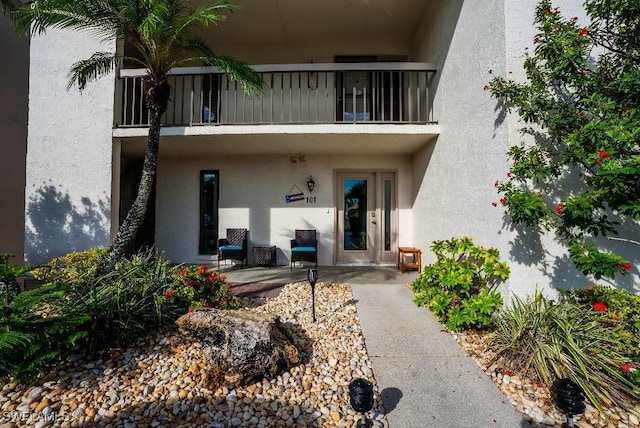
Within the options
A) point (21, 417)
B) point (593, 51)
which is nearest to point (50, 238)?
point (21, 417)

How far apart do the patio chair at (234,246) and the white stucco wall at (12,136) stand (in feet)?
14.1

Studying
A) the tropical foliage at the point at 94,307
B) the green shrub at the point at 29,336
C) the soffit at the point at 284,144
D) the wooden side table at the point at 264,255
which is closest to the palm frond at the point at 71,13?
the soffit at the point at 284,144

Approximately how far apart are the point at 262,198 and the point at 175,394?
528 centimetres

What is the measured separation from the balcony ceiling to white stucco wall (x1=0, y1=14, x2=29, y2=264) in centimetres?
452

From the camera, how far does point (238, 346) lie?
2.43 m

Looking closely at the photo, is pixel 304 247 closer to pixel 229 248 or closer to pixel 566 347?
pixel 229 248

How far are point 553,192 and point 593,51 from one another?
5.88ft

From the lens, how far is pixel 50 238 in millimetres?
5480

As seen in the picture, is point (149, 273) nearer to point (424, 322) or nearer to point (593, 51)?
point (424, 322)

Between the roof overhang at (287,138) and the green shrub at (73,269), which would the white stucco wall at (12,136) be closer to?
the roof overhang at (287,138)

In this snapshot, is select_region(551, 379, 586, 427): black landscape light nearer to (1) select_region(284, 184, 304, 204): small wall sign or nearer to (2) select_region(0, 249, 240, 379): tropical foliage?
(2) select_region(0, 249, 240, 379): tropical foliage

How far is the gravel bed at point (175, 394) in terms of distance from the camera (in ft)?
6.76

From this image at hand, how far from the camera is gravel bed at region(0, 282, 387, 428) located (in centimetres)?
206

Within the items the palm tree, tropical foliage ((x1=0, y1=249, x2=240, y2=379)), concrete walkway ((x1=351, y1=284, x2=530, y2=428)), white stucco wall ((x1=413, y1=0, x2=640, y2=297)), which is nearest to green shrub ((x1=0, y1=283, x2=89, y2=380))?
tropical foliage ((x1=0, y1=249, x2=240, y2=379))
